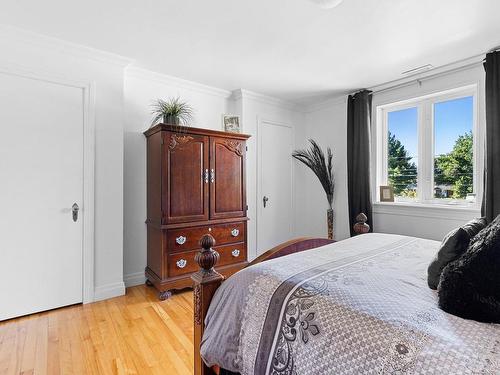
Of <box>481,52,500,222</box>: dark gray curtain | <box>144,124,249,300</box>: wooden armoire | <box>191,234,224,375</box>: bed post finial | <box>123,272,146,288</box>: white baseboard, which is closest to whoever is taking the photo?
<box>191,234,224,375</box>: bed post finial

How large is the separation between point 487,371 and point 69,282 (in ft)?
9.56

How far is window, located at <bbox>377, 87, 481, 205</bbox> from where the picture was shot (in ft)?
9.53

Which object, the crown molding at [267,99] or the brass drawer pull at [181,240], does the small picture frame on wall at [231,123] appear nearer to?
the crown molding at [267,99]

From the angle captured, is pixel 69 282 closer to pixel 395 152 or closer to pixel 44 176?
pixel 44 176

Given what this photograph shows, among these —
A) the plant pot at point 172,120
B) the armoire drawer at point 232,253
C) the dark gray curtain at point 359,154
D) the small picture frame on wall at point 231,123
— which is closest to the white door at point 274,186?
the small picture frame on wall at point 231,123

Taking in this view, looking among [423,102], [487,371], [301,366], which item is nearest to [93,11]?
[301,366]

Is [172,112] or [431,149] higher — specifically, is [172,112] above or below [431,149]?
above

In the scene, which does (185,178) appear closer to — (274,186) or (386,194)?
(274,186)

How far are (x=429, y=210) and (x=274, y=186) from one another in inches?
77.7

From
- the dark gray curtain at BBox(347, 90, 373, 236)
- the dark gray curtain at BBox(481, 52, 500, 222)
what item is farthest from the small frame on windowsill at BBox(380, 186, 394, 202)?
the dark gray curtain at BBox(481, 52, 500, 222)

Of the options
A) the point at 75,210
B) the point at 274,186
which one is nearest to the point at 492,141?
the point at 274,186

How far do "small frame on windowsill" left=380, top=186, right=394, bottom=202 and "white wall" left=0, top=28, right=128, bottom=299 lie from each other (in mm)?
3102

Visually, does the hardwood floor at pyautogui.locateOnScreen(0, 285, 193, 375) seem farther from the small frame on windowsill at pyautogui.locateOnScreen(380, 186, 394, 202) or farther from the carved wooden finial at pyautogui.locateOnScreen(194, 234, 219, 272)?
the small frame on windowsill at pyautogui.locateOnScreen(380, 186, 394, 202)

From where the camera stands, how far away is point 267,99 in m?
3.96
